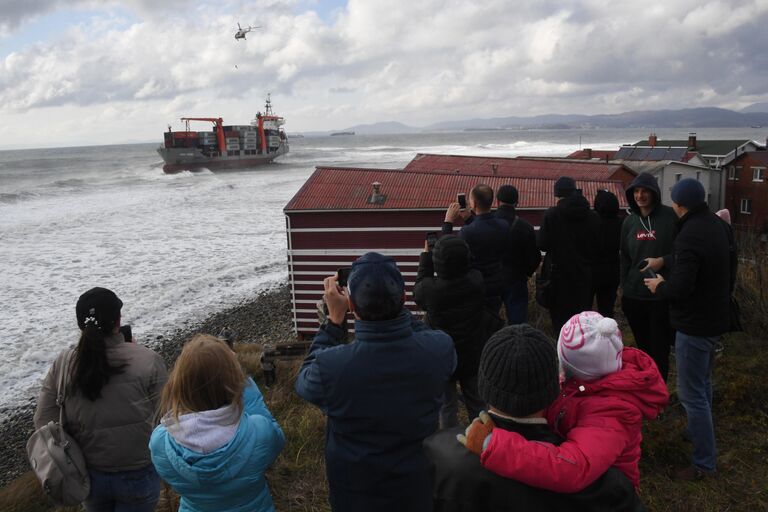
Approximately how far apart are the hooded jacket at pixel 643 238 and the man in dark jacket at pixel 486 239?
2.39 feet

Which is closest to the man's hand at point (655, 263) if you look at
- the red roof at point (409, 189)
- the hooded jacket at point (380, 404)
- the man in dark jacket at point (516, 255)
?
the man in dark jacket at point (516, 255)

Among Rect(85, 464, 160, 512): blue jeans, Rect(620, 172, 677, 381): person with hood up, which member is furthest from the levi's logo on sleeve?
Rect(85, 464, 160, 512): blue jeans

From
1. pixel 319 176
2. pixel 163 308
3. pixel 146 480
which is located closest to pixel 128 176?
pixel 163 308

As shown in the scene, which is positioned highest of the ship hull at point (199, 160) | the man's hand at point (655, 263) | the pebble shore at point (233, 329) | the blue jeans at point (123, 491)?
the ship hull at point (199, 160)

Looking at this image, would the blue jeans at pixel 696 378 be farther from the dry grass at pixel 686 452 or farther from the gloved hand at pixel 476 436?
the gloved hand at pixel 476 436

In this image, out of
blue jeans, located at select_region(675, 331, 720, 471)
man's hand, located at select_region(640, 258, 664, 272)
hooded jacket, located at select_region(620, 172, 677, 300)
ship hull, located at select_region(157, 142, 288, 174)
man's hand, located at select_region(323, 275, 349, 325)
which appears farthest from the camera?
ship hull, located at select_region(157, 142, 288, 174)

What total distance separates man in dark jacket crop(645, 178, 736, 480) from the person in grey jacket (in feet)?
7.74

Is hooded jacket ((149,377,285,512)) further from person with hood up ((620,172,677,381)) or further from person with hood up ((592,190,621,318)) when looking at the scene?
person with hood up ((592,190,621,318))

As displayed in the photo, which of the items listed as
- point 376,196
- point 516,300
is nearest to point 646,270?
point 516,300

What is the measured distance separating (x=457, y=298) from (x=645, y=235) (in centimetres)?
126

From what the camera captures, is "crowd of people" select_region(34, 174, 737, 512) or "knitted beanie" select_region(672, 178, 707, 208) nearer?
"crowd of people" select_region(34, 174, 737, 512)

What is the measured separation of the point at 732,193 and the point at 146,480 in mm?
29338

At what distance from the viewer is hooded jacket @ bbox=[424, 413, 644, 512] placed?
4.63 ft

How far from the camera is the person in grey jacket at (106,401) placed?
2.29 m
